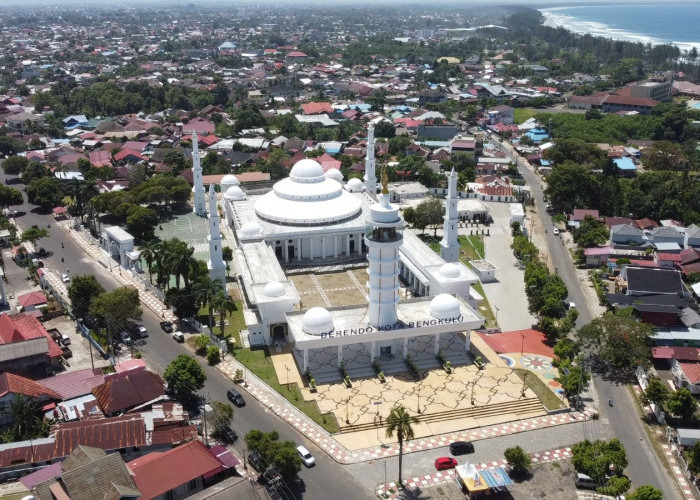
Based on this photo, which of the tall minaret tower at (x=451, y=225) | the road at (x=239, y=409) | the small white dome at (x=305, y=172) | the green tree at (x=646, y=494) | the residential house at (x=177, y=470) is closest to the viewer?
the green tree at (x=646, y=494)

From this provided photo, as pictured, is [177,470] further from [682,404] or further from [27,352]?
[682,404]

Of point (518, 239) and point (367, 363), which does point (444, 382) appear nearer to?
point (367, 363)

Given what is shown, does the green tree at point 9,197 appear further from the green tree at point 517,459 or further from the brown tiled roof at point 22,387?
the green tree at point 517,459

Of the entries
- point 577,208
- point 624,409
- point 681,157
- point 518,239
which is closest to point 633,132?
point 681,157

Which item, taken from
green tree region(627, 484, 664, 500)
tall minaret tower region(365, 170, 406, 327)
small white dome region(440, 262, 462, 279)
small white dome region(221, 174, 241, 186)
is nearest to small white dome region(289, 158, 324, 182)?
small white dome region(221, 174, 241, 186)

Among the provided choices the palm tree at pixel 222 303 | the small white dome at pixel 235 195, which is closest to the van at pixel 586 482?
the palm tree at pixel 222 303

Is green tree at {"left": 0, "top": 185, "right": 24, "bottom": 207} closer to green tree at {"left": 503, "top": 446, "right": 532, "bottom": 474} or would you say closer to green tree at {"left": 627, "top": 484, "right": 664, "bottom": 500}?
green tree at {"left": 503, "top": 446, "right": 532, "bottom": 474}

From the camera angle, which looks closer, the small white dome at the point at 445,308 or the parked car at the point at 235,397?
the parked car at the point at 235,397

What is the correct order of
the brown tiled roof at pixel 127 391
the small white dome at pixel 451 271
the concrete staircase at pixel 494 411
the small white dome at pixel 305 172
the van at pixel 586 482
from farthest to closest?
the small white dome at pixel 305 172, the small white dome at pixel 451 271, the concrete staircase at pixel 494 411, the brown tiled roof at pixel 127 391, the van at pixel 586 482
